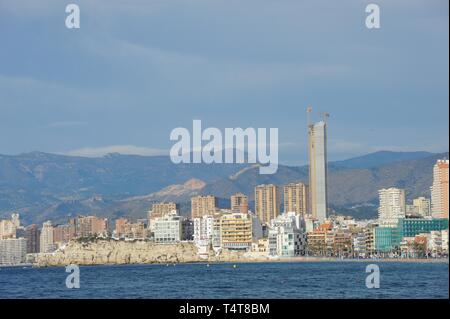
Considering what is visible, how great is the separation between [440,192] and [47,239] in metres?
34.4

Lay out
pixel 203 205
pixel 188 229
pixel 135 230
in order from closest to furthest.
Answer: pixel 188 229 → pixel 135 230 → pixel 203 205

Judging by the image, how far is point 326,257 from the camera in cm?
7862

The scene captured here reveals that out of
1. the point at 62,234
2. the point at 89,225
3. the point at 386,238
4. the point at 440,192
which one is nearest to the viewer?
the point at 386,238

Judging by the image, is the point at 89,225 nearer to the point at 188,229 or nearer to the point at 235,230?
the point at 188,229

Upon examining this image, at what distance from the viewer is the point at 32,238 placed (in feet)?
294

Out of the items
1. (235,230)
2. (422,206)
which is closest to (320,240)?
(235,230)

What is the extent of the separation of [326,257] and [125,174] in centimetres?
2702

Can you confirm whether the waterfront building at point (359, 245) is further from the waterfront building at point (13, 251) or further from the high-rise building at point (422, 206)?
the waterfront building at point (13, 251)

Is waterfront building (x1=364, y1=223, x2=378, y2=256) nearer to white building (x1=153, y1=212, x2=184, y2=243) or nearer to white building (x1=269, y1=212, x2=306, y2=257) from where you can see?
white building (x1=269, y1=212, x2=306, y2=257)

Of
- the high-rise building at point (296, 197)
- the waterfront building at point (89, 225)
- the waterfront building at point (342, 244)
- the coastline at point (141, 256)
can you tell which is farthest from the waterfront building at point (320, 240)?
the waterfront building at point (89, 225)

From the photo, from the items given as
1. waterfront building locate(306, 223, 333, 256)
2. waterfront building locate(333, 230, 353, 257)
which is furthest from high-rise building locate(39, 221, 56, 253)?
waterfront building locate(333, 230, 353, 257)

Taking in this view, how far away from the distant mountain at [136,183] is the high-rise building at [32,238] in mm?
3756
